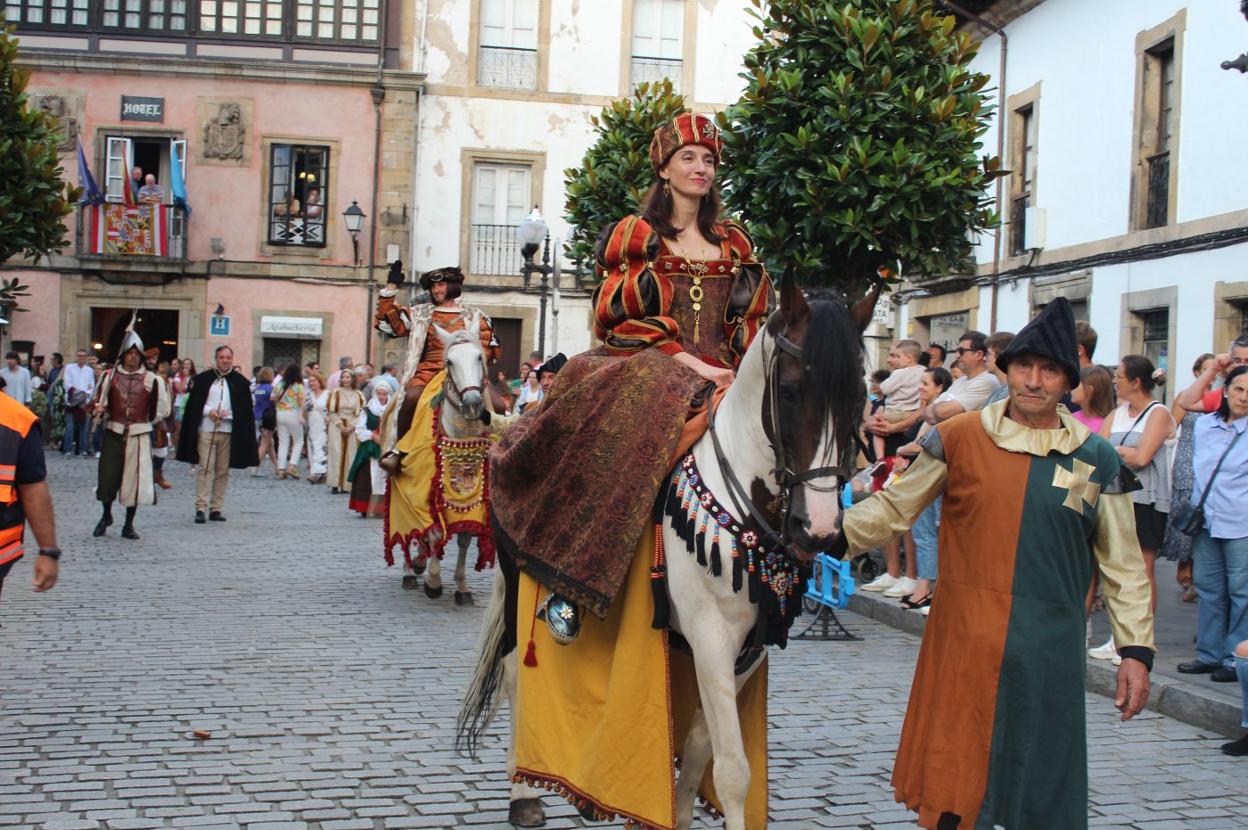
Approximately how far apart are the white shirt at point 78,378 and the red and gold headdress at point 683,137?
976 inches

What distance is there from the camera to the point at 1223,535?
26.1 ft

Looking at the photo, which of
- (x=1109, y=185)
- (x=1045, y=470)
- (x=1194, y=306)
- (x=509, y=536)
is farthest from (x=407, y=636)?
(x=1109, y=185)

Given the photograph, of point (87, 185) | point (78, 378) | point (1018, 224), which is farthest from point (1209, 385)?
point (87, 185)

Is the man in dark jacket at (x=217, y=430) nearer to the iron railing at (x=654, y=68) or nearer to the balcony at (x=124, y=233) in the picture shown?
the balcony at (x=124, y=233)

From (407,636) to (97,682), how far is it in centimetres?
224

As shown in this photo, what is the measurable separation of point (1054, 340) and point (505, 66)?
30.9m

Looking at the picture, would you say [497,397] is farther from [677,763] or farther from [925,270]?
[677,763]

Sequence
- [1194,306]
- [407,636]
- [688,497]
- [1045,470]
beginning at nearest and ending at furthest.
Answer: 1. [1045,470]
2. [688,497]
3. [407,636]
4. [1194,306]

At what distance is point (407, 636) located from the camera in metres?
9.25

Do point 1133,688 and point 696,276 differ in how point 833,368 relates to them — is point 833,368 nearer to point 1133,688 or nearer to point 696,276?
point 696,276

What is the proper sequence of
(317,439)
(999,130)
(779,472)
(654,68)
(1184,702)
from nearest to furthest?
1. (779,472)
2. (1184,702)
3. (999,130)
4. (317,439)
5. (654,68)

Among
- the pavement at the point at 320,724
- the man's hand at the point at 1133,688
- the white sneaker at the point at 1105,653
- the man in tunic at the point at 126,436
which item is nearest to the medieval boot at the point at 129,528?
the man in tunic at the point at 126,436

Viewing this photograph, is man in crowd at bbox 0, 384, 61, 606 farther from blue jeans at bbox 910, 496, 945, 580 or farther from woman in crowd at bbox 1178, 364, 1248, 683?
blue jeans at bbox 910, 496, 945, 580

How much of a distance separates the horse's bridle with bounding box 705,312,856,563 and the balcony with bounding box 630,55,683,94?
30897 millimetres
